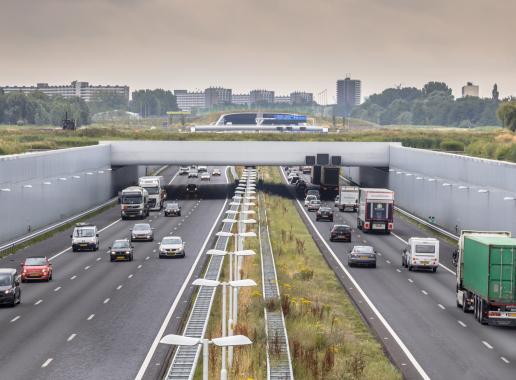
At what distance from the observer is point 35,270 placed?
5894 cm

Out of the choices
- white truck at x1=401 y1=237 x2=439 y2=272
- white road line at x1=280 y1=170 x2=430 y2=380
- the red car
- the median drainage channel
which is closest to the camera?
the median drainage channel

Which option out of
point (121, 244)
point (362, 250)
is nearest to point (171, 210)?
point (121, 244)

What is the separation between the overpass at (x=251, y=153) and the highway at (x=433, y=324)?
5860 cm

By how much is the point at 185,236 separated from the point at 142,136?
312 ft

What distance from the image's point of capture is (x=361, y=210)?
91688mm

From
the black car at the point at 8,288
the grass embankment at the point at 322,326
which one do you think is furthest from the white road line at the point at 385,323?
the black car at the point at 8,288

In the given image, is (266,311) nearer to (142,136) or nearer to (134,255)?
(134,255)

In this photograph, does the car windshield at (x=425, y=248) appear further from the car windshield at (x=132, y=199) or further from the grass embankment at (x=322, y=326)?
the car windshield at (x=132, y=199)

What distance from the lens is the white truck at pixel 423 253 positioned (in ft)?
209

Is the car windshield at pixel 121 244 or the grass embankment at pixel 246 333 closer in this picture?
the grass embankment at pixel 246 333

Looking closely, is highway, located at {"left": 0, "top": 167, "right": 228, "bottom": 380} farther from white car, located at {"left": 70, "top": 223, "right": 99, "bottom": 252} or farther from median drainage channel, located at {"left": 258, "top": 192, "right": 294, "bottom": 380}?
median drainage channel, located at {"left": 258, "top": 192, "right": 294, "bottom": 380}

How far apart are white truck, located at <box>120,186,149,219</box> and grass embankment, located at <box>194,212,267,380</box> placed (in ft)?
147

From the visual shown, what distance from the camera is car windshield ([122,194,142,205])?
10350cm

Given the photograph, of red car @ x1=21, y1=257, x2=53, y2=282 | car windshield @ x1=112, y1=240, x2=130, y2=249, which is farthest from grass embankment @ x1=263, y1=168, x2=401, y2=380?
red car @ x1=21, y1=257, x2=53, y2=282
